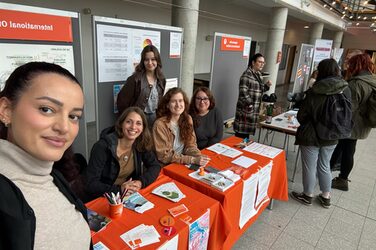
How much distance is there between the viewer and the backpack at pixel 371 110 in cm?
260

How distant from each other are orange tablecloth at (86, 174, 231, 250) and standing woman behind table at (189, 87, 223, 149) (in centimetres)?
86

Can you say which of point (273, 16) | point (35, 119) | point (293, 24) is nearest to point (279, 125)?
point (35, 119)

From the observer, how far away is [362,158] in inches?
157

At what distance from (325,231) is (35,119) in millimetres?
2496

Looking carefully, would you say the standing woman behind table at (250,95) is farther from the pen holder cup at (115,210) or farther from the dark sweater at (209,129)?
the pen holder cup at (115,210)

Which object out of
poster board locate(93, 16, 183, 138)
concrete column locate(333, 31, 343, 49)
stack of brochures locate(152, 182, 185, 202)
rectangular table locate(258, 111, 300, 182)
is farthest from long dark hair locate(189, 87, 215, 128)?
concrete column locate(333, 31, 343, 49)

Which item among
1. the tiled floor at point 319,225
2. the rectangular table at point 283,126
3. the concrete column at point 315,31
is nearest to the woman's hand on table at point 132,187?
the tiled floor at point 319,225

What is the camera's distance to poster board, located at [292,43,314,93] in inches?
202

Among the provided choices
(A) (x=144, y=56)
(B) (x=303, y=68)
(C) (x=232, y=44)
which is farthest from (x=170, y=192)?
(B) (x=303, y=68)

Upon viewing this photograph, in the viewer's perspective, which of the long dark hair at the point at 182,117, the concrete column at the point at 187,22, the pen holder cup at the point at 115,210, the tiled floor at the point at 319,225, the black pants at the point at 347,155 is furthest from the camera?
the concrete column at the point at 187,22

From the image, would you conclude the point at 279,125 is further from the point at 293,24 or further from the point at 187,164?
the point at 293,24

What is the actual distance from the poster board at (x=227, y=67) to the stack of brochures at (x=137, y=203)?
255 cm

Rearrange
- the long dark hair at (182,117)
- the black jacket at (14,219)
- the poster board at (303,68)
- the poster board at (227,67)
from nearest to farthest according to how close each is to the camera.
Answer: the black jacket at (14,219) → the long dark hair at (182,117) → the poster board at (227,67) → the poster board at (303,68)

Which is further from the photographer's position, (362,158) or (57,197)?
(362,158)
